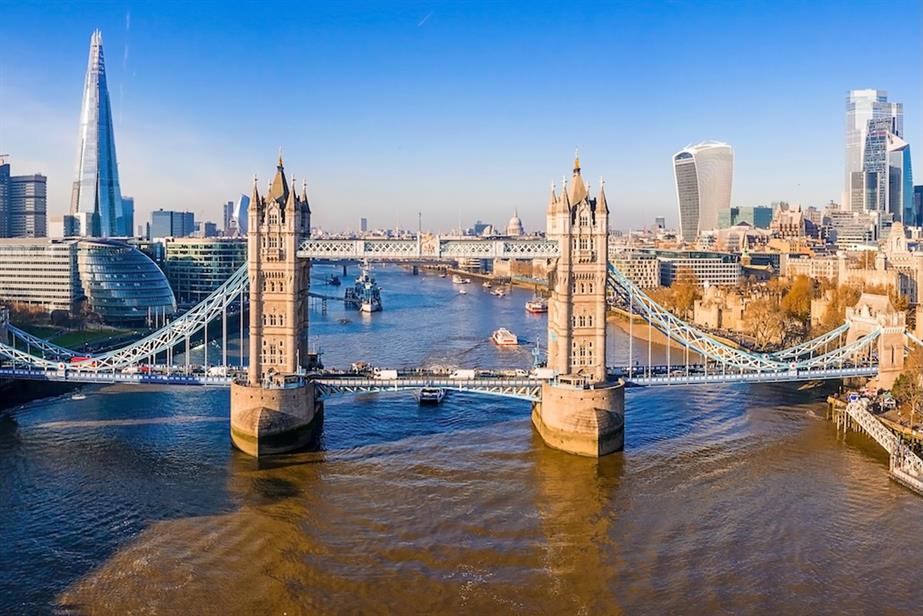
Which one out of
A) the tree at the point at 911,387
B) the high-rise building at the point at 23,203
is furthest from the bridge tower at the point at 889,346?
the high-rise building at the point at 23,203

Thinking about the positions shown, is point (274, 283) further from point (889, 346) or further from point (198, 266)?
point (198, 266)

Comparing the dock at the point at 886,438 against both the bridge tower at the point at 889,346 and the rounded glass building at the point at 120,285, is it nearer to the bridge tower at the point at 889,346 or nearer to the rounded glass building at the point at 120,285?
the bridge tower at the point at 889,346

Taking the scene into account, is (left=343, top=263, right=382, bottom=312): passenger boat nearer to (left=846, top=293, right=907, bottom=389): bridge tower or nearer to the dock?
(left=846, top=293, right=907, bottom=389): bridge tower

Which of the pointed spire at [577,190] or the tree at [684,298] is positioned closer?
the pointed spire at [577,190]

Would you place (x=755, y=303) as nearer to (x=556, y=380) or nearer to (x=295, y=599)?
(x=556, y=380)

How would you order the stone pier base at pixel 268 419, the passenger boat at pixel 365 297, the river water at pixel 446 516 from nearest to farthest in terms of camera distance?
Answer: the river water at pixel 446 516, the stone pier base at pixel 268 419, the passenger boat at pixel 365 297

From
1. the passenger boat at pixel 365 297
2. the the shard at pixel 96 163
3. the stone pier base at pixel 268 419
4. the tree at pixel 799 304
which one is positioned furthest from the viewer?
the the shard at pixel 96 163

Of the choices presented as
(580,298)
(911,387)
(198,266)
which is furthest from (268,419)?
(198,266)
